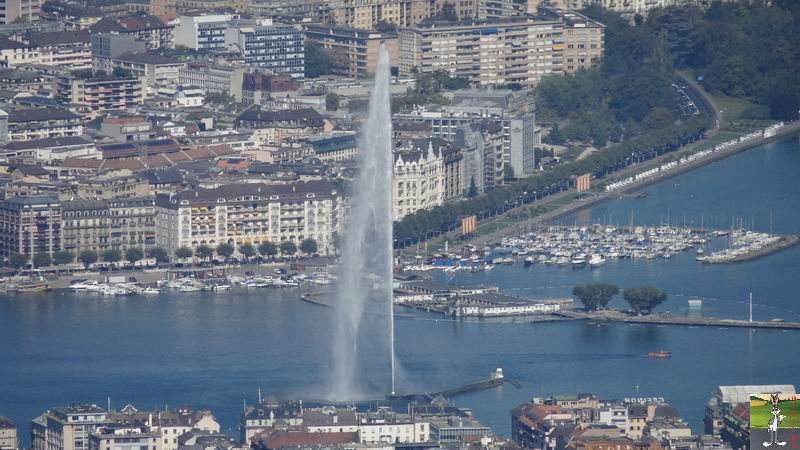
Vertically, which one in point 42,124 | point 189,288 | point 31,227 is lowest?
point 189,288

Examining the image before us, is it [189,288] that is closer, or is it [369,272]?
[369,272]

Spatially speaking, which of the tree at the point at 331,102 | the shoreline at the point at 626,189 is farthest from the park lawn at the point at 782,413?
the tree at the point at 331,102

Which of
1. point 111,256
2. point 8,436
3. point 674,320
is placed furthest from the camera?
point 111,256

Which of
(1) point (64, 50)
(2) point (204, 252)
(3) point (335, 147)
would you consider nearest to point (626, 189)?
(3) point (335, 147)

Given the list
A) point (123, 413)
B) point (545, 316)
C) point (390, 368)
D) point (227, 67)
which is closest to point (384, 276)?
point (545, 316)

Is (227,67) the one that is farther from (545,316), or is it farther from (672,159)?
(545,316)

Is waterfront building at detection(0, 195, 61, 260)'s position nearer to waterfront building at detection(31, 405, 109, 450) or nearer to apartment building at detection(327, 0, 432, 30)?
waterfront building at detection(31, 405, 109, 450)

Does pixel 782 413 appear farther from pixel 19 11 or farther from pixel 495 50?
pixel 19 11

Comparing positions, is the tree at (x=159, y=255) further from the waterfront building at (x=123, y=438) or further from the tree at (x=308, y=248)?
the waterfront building at (x=123, y=438)
